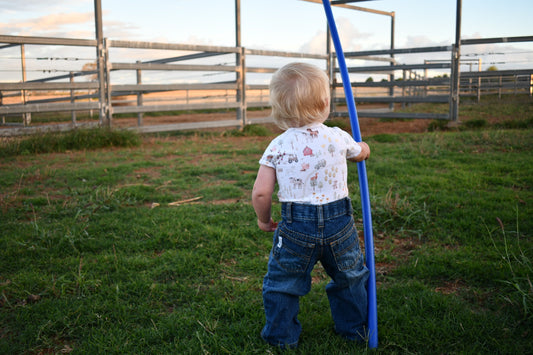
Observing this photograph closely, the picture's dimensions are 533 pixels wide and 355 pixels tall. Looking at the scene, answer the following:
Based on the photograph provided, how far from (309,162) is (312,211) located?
0.18m

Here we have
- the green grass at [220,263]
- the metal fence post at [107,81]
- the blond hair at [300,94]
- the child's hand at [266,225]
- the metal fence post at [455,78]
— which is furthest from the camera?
the metal fence post at [455,78]

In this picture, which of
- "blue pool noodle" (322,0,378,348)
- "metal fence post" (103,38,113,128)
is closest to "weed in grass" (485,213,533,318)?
"blue pool noodle" (322,0,378,348)

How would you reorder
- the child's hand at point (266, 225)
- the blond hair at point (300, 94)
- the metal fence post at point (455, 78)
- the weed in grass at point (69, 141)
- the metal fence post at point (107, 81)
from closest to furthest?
the blond hair at point (300, 94) < the child's hand at point (266, 225) < the weed in grass at point (69, 141) < the metal fence post at point (107, 81) < the metal fence post at point (455, 78)

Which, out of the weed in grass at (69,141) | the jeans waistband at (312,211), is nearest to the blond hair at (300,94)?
the jeans waistband at (312,211)

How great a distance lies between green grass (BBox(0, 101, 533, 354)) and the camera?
190 cm

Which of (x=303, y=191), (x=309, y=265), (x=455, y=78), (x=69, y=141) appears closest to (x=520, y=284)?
(x=309, y=265)

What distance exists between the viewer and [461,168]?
4.72 meters

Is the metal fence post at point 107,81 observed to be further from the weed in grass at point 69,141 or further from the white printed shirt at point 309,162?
the white printed shirt at point 309,162

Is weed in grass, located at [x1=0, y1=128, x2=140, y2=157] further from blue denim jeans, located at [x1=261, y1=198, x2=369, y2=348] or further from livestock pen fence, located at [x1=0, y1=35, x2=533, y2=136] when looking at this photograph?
blue denim jeans, located at [x1=261, y1=198, x2=369, y2=348]

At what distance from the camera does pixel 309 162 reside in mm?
1672

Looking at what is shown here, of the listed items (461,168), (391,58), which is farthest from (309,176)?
(391,58)

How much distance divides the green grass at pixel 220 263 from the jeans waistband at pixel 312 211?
1.75ft

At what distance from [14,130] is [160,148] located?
205 centimetres

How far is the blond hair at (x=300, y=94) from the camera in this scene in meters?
1.66
